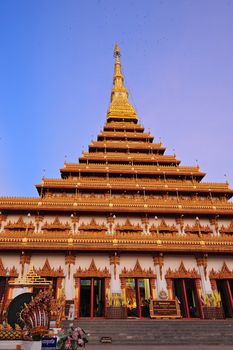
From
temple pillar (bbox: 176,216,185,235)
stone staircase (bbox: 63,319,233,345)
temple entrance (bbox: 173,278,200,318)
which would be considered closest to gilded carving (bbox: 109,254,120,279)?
temple entrance (bbox: 173,278,200,318)

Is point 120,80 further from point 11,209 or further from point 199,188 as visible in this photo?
point 11,209

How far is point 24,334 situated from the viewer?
24.6 feet

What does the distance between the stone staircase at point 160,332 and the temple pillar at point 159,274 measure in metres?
4.67

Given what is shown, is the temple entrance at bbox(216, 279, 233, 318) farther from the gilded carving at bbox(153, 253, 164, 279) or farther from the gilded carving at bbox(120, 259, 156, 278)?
the gilded carving at bbox(120, 259, 156, 278)

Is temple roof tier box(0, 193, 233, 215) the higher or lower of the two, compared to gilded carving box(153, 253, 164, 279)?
higher

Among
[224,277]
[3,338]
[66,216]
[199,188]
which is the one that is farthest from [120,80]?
[3,338]

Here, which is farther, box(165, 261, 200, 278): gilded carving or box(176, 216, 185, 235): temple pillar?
box(176, 216, 185, 235): temple pillar

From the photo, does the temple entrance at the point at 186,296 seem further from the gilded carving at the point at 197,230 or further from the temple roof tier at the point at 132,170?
the temple roof tier at the point at 132,170

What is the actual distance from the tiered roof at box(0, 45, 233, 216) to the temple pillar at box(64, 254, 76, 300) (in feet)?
15.4

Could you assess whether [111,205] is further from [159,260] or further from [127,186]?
[159,260]

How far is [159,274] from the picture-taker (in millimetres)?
22500

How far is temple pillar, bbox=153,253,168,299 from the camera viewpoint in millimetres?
21984

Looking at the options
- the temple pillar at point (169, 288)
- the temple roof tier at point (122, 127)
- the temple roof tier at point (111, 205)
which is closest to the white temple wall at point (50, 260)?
the temple roof tier at point (111, 205)

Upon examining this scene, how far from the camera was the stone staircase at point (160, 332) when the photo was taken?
15.4 meters
